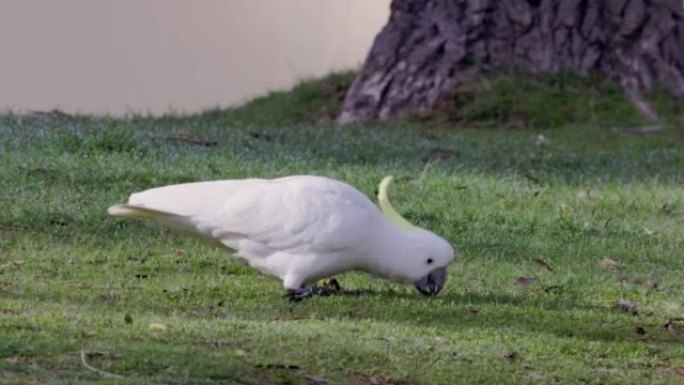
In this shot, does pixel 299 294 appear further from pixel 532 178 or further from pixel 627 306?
pixel 532 178

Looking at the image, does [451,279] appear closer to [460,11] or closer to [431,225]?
[431,225]

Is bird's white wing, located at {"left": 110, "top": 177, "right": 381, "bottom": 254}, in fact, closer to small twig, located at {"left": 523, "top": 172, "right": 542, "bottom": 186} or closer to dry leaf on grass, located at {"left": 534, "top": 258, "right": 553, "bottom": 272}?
dry leaf on grass, located at {"left": 534, "top": 258, "right": 553, "bottom": 272}

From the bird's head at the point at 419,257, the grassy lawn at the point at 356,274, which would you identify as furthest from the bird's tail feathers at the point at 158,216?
the bird's head at the point at 419,257

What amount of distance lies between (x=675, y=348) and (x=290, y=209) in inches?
63.6

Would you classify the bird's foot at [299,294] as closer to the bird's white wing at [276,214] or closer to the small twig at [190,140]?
the bird's white wing at [276,214]

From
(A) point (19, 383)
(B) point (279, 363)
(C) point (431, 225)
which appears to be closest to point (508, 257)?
(C) point (431, 225)

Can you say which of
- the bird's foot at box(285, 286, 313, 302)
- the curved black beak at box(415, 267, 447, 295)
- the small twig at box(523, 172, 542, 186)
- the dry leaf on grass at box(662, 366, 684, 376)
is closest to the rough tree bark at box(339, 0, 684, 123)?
the small twig at box(523, 172, 542, 186)

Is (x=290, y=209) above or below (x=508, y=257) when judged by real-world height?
above

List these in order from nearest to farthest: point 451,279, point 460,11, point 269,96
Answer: point 451,279, point 460,11, point 269,96

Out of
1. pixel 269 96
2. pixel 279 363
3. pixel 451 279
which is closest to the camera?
pixel 279 363

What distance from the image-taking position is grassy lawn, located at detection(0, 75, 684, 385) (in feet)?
16.8

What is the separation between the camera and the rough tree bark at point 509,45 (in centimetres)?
1364

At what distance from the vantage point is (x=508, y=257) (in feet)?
25.3

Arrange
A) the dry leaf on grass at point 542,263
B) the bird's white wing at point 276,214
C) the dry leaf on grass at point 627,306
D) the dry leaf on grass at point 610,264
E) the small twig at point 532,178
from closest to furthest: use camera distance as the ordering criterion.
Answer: the bird's white wing at point 276,214, the dry leaf on grass at point 627,306, the dry leaf on grass at point 542,263, the dry leaf on grass at point 610,264, the small twig at point 532,178
